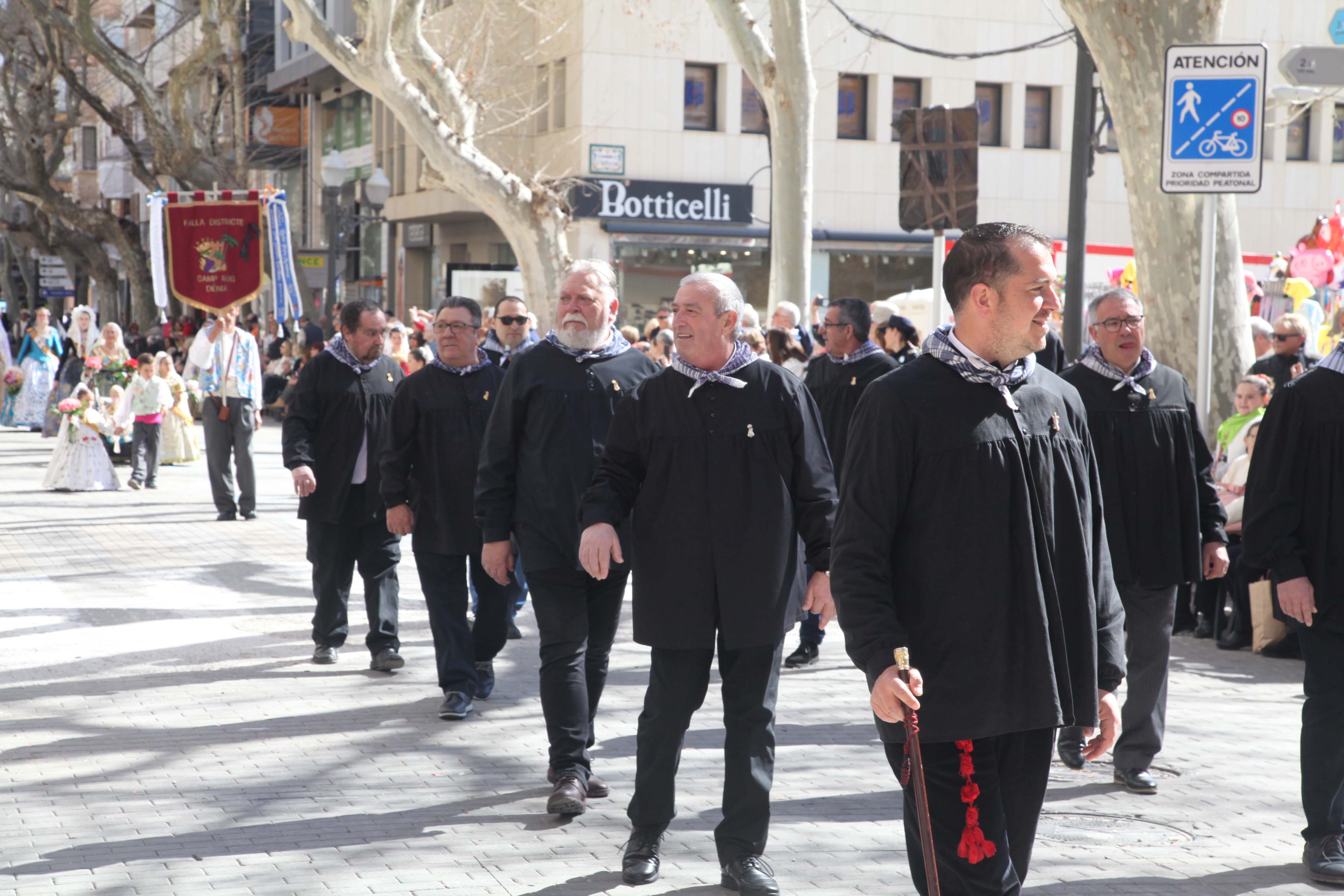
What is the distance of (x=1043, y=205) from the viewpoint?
3356cm

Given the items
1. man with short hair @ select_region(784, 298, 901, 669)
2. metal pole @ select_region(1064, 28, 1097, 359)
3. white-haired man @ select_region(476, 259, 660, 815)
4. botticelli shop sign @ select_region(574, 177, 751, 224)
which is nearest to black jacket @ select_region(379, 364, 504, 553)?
white-haired man @ select_region(476, 259, 660, 815)

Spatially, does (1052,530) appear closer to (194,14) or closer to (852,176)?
(852,176)

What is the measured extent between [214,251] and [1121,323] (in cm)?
1493

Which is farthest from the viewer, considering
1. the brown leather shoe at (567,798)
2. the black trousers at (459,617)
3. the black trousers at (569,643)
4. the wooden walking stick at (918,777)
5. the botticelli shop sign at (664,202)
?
the botticelli shop sign at (664,202)

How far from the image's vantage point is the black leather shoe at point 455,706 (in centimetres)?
700

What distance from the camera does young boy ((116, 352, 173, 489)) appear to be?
17.2m

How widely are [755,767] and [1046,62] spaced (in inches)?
1222

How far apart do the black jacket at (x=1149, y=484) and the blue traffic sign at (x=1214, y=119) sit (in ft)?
9.24

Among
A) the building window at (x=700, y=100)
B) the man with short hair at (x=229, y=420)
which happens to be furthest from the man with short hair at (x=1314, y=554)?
the building window at (x=700, y=100)

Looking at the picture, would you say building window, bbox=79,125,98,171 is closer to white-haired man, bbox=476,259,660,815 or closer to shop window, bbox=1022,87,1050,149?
shop window, bbox=1022,87,1050,149

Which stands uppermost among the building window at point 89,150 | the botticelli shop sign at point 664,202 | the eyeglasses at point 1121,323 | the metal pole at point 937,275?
the building window at point 89,150

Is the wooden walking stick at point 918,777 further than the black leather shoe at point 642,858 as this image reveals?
No

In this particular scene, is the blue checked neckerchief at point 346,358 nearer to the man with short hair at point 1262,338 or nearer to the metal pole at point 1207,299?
the metal pole at point 1207,299

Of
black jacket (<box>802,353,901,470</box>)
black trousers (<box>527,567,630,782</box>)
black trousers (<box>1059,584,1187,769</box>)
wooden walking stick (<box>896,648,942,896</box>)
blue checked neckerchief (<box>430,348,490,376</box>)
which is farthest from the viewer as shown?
black jacket (<box>802,353,901,470</box>)
